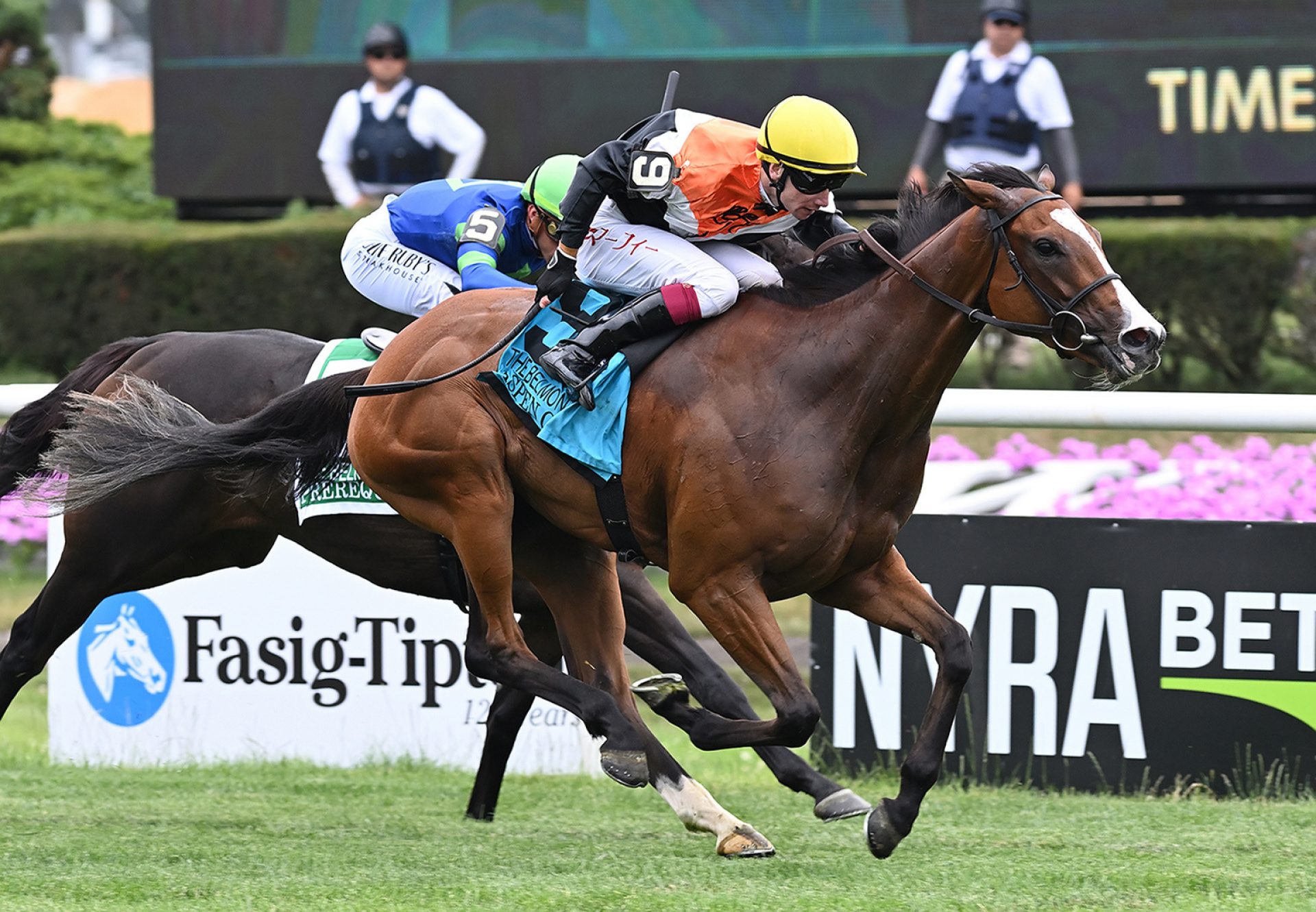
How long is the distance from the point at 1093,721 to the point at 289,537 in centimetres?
238

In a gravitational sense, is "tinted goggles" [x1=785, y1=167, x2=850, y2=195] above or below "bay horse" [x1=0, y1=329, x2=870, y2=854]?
above

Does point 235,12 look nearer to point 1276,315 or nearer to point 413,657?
point 413,657

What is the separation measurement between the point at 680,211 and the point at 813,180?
37cm

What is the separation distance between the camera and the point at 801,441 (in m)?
4.29

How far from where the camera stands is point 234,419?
552 cm

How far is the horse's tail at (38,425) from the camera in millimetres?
5703

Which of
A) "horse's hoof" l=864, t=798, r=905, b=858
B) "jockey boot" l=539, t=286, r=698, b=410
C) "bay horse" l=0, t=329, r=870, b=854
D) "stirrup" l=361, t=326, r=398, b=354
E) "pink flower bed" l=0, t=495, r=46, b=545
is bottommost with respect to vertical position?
"pink flower bed" l=0, t=495, r=46, b=545

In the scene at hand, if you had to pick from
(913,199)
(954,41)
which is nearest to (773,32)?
(954,41)

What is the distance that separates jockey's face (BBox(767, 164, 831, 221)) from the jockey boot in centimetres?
31

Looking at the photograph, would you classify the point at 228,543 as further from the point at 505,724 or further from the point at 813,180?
the point at 813,180

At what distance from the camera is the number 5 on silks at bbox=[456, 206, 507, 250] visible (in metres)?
5.30

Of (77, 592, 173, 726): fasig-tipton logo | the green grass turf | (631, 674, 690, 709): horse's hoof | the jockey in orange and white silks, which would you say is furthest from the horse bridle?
(77, 592, 173, 726): fasig-tipton logo

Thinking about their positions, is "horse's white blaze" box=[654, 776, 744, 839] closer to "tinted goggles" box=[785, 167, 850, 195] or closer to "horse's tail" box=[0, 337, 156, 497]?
"tinted goggles" box=[785, 167, 850, 195]

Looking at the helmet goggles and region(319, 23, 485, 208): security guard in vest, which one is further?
region(319, 23, 485, 208): security guard in vest
